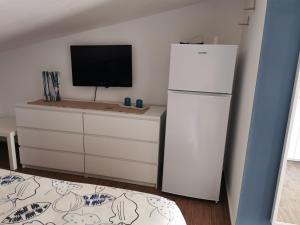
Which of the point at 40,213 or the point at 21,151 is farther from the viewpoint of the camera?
the point at 21,151

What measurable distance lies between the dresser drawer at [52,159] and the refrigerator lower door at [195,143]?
3.61ft

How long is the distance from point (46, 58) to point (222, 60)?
92.7 inches

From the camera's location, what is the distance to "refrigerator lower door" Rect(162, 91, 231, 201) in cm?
212

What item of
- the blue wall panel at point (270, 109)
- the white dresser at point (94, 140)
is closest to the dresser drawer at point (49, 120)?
the white dresser at point (94, 140)

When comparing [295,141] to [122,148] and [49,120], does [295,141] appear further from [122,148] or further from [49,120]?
[49,120]

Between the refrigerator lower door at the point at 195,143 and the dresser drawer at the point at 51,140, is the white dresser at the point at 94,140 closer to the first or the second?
the dresser drawer at the point at 51,140

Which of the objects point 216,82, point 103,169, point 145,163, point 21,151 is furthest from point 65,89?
point 216,82

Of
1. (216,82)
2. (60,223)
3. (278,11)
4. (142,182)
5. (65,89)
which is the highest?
(278,11)

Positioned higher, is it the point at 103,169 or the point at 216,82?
the point at 216,82

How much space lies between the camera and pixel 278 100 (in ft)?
5.13

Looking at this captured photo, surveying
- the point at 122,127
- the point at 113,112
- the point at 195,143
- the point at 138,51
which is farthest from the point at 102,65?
the point at 195,143

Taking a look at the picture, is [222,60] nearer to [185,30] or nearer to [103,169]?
[185,30]

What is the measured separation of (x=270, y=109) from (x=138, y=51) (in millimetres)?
1732

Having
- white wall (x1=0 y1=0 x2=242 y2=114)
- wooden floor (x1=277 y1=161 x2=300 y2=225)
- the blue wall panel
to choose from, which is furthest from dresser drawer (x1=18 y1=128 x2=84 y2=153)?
wooden floor (x1=277 y1=161 x2=300 y2=225)
